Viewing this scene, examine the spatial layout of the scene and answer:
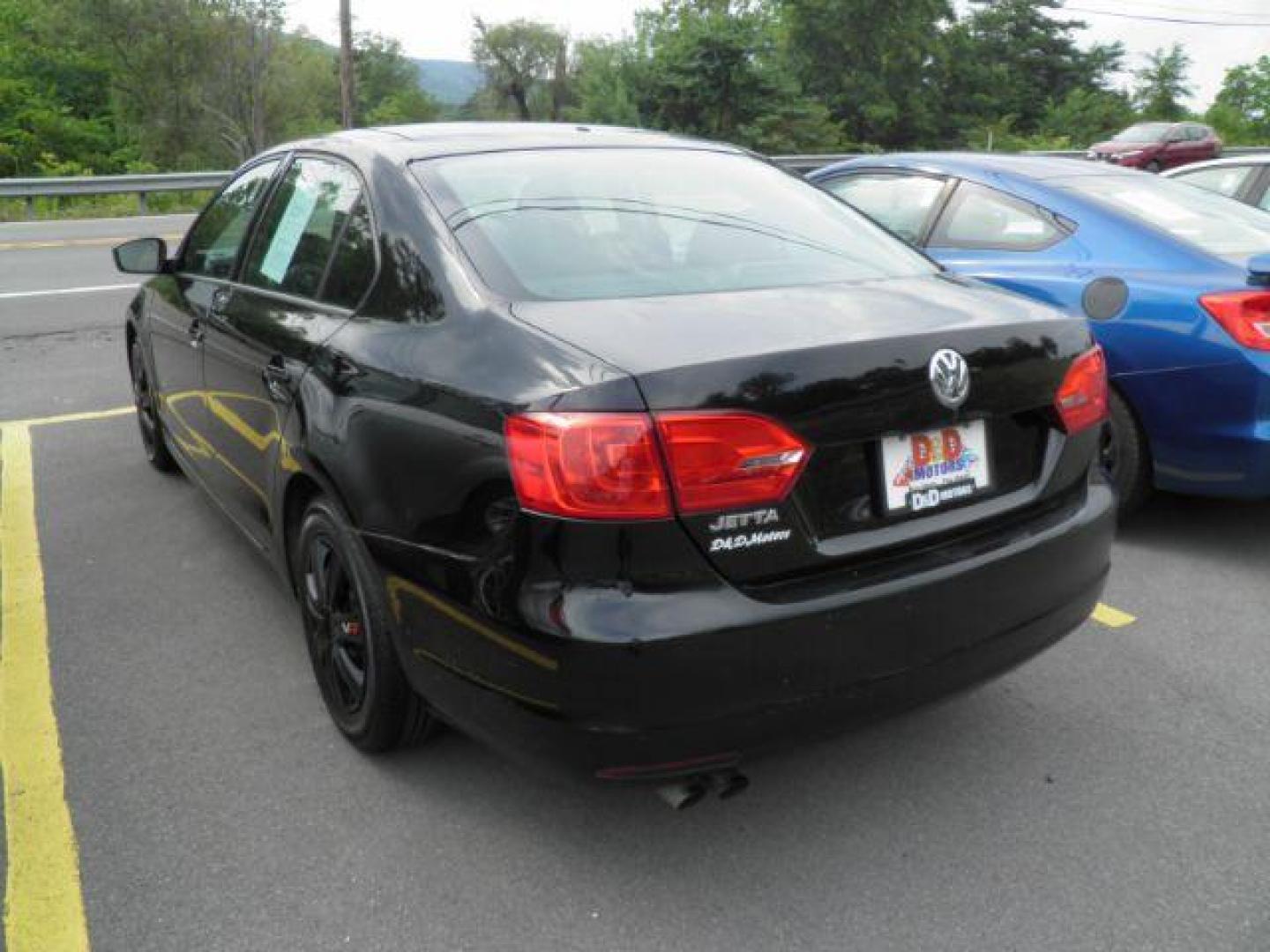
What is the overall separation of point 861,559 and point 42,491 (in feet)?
14.0

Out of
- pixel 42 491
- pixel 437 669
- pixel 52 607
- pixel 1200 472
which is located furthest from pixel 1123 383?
pixel 42 491

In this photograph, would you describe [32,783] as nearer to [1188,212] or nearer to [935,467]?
[935,467]

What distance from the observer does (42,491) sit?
503 cm

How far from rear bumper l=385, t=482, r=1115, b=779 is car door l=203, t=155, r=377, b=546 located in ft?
3.01

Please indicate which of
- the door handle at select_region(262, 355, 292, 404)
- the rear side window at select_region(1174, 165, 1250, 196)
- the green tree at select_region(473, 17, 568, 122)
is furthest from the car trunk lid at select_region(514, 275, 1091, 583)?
the green tree at select_region(473, 17, 568, 122)

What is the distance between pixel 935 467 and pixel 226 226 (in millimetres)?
2845

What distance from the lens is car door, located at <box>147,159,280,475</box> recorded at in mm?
3754

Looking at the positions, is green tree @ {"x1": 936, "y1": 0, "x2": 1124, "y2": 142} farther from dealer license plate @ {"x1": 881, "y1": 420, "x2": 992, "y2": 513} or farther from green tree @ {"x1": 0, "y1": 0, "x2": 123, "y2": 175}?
dealer license plate @ {"x1": 881, "y1": 420, "x2": 992, "y2": 513}

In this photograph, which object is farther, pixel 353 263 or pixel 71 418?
pixel 71 418

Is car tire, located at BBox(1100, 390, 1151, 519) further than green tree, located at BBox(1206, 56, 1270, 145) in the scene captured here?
No

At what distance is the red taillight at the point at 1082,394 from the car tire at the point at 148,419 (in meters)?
3.82

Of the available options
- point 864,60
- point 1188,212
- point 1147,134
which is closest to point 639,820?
point 1188,212

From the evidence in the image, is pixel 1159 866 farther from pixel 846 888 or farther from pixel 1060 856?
pixel 846 888

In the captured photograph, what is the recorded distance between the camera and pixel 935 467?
2273 millimetres
